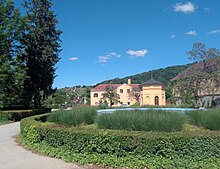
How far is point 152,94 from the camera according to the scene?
49781mm

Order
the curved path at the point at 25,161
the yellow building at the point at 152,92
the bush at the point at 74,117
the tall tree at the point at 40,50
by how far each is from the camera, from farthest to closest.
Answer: the yellow building at the point at 152,92 < the tall tree at the point at 40,50 < the bush at the point at 74,117 < the curved path at the point at 25,161

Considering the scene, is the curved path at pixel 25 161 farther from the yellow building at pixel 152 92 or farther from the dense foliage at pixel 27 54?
the yellow building at pixel 152 92

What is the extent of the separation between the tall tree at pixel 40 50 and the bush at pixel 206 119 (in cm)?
2502

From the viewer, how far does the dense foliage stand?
86.6 feet

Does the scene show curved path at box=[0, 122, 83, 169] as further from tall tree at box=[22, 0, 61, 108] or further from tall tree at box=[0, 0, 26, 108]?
tall tree at box=[22, 0, 61, 108]

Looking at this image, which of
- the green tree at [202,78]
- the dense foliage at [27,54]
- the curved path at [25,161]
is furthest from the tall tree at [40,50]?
the curved path at [25,161]

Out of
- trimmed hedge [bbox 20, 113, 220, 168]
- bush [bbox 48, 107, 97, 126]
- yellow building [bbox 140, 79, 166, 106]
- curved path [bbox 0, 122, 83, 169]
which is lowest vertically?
curved path [bbox 0, 122, 83, 169]

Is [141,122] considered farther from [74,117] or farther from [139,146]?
[74,117]

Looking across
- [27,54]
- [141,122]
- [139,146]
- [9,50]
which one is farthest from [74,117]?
[27,54]

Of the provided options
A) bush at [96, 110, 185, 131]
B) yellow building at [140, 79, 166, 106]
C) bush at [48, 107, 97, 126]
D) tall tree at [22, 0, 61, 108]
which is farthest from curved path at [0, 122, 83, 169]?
yellow building at [140, 79, 166, 106]

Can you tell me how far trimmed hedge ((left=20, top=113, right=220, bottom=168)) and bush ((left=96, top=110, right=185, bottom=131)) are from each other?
1.24 m

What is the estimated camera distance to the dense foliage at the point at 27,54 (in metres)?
26.4

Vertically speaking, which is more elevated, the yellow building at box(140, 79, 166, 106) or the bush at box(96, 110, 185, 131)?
the yellow building at box(140, 79, 166, 106)

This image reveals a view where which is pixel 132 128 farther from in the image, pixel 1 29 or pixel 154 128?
pixel 1 29
